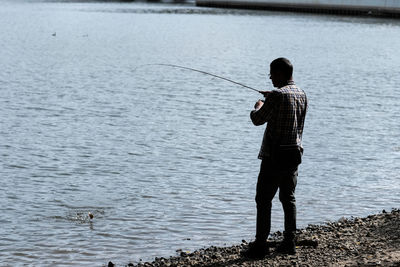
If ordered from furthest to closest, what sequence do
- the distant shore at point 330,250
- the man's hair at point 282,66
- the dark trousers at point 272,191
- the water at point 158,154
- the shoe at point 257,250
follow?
the water at point 158,154, the shoe at point 257,250, the distant shore at point 330,250, the dark trousers at point 272,191, the man's hair at point 282,66

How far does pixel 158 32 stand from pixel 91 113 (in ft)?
159

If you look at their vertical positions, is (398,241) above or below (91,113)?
below

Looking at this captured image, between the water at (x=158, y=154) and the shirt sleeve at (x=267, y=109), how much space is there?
2677 mm

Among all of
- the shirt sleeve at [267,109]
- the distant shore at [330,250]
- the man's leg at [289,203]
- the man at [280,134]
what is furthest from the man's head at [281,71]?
the distant shore at [330,250]

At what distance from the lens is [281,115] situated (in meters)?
7.54

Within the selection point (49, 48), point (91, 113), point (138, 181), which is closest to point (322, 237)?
point (138, 181)

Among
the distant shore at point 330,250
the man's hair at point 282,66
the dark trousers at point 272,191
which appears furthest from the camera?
the distant shore at point 330,250

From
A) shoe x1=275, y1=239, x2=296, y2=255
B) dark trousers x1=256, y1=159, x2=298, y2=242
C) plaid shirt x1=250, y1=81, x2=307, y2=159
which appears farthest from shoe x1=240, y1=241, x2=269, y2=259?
plaid shirt x1=250, y1=81, x2=307, y2=159

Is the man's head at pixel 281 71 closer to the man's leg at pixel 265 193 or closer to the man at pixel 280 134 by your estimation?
the man at pixel 280 134

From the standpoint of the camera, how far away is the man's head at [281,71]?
7.49 m

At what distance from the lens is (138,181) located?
1392 centimetres

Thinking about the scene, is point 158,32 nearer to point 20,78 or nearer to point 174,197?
point 20,78

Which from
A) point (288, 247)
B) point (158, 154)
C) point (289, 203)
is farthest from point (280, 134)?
point (158, 154)

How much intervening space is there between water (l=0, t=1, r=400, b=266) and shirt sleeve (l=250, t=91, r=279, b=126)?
8.78 feet
